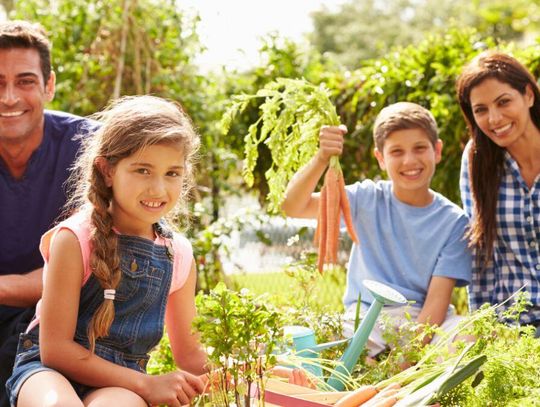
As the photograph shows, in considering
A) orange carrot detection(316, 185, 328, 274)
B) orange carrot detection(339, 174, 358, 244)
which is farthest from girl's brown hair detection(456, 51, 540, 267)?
orange carrot detection(316, 185, 328, 274)

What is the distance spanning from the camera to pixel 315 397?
2.16m

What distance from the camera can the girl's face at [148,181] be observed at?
2.39 meters

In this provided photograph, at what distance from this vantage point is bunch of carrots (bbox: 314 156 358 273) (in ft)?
10.3

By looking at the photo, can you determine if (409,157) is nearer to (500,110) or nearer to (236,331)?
(500,110)

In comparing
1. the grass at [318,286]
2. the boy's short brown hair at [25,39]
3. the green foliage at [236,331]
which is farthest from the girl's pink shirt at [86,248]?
the grass at [318,286]

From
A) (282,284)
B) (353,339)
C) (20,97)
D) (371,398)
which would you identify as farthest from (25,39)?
(282,284)

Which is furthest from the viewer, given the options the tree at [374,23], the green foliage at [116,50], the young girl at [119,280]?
the tree at [374,23]

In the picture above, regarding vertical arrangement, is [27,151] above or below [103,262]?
above

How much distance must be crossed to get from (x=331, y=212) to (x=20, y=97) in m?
1.32

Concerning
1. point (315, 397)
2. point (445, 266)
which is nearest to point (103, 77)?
point (445, 266)

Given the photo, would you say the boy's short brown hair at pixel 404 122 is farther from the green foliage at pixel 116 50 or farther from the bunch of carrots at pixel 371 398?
the green foliage at pixel 116 50

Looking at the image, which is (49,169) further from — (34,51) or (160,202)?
(160,202)

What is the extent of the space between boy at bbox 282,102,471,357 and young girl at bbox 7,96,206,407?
897 mm

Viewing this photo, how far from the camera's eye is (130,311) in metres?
2.43
